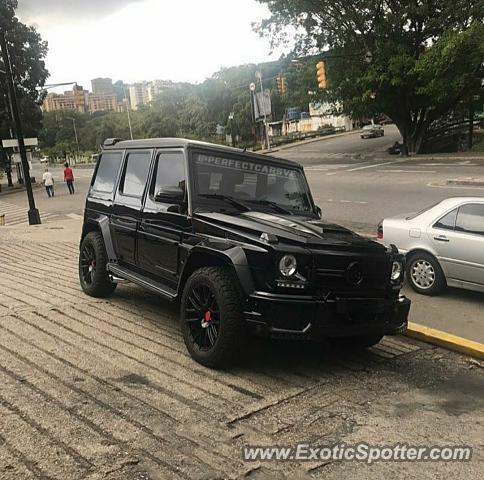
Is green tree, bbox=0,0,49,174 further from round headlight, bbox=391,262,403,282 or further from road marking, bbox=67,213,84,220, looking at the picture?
round headlight, bbox=391,262,403,282

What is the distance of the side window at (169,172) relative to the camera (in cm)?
520

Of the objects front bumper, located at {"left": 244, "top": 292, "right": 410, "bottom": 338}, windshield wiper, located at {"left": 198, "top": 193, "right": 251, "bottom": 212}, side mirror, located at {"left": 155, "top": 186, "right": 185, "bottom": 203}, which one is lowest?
front bumper, located at {"left": 244, "top": 292, "right": 410, "bottom": 338}

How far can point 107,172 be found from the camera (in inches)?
263

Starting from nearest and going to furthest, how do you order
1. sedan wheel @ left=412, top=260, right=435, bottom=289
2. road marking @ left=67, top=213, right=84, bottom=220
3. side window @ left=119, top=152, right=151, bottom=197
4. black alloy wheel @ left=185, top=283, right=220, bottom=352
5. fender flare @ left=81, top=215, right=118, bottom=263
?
black alloy wheel @ left=185, top=283, right=220, bottom=352 → side window @ left=119, top=152, right=151, bottom=197 → fender flare @ left=81, top=215, right=118, bottom=263 → sedan wheel @ left=412, top=260, right=435, bottom=289 → road marking @ left=67, top=213, right=84, bottom=220

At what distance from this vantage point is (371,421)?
3666mm

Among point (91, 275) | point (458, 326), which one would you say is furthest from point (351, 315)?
point (91, 275)

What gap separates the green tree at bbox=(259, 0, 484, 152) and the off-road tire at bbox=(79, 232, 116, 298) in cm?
2368

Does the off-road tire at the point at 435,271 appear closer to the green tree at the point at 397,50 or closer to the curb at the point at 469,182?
the curb at the point at 469,182

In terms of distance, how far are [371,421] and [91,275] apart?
4.06 meters

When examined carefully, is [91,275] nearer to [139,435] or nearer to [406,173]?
[139,435]

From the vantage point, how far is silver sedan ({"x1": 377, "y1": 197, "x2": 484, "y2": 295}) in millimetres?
A: 6738

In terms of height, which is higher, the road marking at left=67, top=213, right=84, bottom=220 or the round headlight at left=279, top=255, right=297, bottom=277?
the round headlight at left=279, top=255, right=297, bottom=277

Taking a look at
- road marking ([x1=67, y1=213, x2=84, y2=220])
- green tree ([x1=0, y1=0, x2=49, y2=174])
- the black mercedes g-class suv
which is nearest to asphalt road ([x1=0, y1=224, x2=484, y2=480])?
the black mercedes g-class suv

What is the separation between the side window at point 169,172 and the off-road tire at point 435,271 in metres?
3.61
